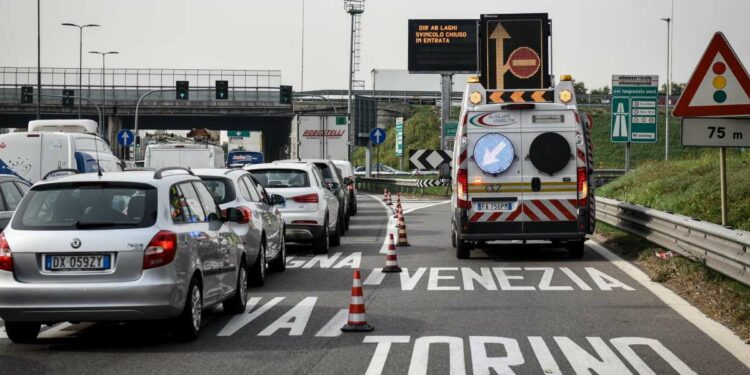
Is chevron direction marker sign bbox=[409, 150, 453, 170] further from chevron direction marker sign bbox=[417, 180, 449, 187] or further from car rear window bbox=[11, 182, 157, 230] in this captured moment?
car rear window bbox=[11, 182, 157, 230]

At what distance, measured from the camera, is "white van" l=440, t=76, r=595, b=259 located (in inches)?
684

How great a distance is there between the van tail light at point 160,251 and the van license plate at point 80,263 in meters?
0.31

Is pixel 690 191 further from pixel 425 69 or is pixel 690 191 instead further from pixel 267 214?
pixel 425 69

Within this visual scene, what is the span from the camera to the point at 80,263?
9.29 meters

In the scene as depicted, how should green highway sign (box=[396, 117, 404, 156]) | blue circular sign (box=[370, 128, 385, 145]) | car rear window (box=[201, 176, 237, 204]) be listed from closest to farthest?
1. car rear window (box=[201, 176, 237, 204])
2. blue circular sign (box=[370, 128, 385, 145])
3. green highway sign (box=[396, 117, 404, 156])

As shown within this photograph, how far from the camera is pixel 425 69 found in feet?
182

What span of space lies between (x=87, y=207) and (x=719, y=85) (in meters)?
6.75

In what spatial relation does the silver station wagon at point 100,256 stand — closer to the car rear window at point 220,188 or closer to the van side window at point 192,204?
the van side window at point 192,204

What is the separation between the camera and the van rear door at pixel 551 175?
1736 cm

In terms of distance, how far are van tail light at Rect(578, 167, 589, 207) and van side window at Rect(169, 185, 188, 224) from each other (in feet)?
27.9

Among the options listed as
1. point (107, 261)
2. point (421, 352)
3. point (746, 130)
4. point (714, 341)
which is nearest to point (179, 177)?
point (107, 261)

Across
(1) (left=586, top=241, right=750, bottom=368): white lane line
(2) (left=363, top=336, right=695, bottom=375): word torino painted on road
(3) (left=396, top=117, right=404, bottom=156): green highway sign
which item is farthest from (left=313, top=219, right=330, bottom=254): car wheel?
(3) (left=396, top=117, right=404, bottom=156): green highway sign

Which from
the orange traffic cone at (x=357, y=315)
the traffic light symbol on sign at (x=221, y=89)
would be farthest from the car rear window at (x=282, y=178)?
the traffic light symbol on sign at (x=221, y=89)

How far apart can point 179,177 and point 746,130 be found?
20.1 feet
